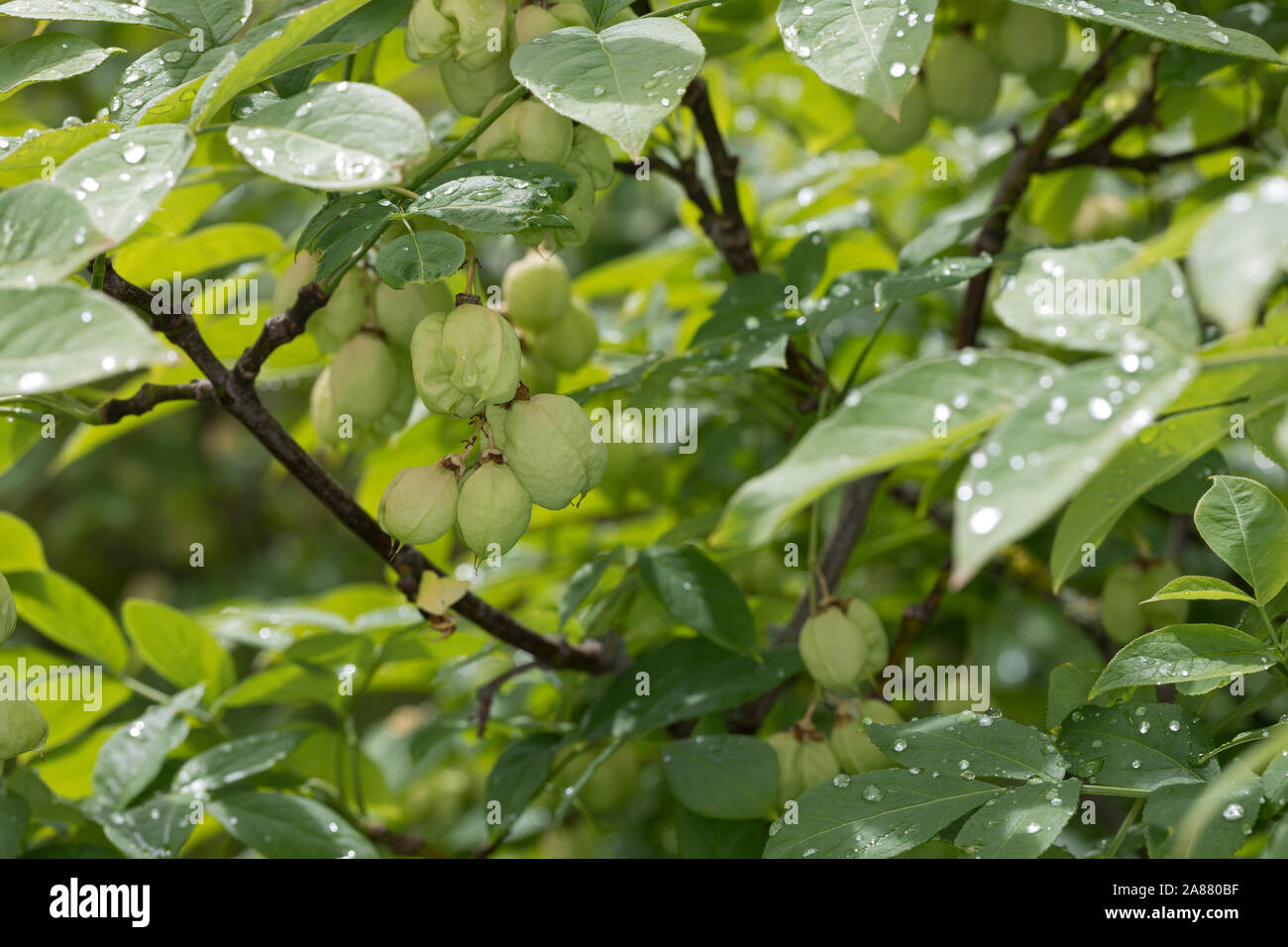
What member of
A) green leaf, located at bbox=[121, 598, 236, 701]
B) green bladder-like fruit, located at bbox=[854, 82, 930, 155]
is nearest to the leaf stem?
green bladder-like fruit, located at bbox=[854, 82, 930, 155]

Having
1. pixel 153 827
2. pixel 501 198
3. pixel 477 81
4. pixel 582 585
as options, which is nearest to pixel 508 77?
pixel 477 81

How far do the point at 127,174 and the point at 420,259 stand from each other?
177 millimetres

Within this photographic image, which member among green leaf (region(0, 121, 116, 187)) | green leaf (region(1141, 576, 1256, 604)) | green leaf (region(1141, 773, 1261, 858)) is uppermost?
green leaf (region(0, 121, 116, 187))

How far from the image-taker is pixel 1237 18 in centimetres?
99

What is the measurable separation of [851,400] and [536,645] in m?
0.55

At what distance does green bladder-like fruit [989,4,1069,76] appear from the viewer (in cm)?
104

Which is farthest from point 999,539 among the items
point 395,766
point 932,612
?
point 395,766

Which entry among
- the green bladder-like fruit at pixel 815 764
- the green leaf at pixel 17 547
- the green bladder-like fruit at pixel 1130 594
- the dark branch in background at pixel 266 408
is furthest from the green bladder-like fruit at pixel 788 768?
the green leaf at pixel 17 547

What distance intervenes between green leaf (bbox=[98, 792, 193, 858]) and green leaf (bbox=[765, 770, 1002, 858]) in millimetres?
457

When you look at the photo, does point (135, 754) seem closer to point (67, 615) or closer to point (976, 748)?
point (67, 615)

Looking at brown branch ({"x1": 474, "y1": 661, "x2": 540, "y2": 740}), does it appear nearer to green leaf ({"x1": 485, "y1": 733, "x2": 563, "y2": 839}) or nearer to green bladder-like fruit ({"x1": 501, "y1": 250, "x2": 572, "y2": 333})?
green leaf ({"x1": 485, "y1": 733, "x2": 563, "y2": 839})

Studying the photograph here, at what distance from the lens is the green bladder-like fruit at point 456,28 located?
70cm

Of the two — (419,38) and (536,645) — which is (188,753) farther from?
(419,38)

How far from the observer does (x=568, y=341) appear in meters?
1.04
